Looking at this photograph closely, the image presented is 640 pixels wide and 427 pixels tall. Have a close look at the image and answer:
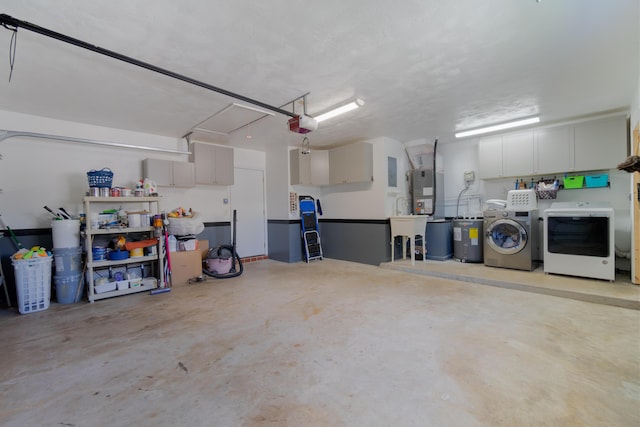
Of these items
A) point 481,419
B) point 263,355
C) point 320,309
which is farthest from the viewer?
point 320,309

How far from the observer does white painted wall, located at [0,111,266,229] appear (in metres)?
3.80

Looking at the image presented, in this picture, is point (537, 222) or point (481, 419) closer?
point (481, 419)

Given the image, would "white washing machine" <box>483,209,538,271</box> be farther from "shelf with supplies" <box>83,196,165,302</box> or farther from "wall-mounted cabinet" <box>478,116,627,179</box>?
"shelf with supplies" <box>83,196,165,302</box>

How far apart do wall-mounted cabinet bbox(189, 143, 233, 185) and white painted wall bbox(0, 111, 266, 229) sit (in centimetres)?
65

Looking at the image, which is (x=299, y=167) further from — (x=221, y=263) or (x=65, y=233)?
(x=65, y=233)

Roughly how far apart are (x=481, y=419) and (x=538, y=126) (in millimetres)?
4977

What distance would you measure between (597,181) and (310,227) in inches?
196

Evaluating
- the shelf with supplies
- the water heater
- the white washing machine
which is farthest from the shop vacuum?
the white washing machine

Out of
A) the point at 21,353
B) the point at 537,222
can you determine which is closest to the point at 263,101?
the point at 21,353

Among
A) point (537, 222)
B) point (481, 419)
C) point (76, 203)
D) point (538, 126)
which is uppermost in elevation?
point (538, 126)

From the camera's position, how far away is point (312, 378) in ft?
6.19

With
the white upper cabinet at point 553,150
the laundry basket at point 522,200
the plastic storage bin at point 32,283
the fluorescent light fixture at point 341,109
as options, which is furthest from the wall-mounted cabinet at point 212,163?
the white upper cabinet at point 553,150

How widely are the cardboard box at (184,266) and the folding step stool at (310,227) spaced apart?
226cm

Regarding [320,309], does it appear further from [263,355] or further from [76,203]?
[76,203]
